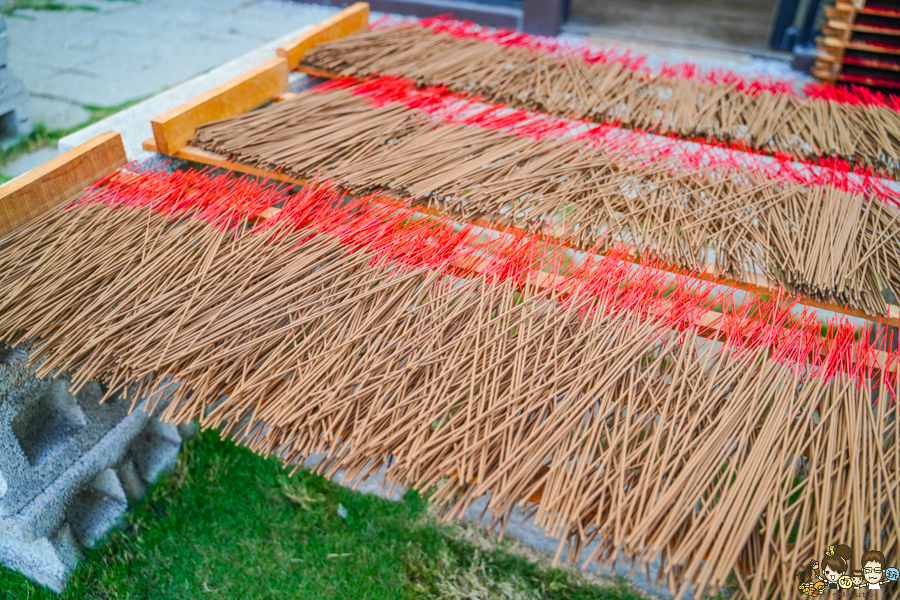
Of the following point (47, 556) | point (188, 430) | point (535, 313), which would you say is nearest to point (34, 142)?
point (188, 430)

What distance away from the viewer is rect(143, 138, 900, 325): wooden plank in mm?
1412

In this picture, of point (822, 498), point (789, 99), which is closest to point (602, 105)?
point (789, 99)

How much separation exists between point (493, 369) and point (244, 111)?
1.46 metres

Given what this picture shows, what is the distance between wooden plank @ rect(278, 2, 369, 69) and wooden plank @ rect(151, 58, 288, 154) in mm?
189

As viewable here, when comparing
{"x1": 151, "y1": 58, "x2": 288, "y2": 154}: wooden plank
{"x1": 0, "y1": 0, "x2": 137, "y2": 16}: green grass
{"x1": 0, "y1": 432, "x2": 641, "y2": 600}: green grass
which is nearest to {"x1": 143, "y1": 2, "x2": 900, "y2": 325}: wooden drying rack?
{"x1": 151, "y1": 58, "x2": 288, "y2": 154}: wooden plank

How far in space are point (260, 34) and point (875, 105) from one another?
12.7ft

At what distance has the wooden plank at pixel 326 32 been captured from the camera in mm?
2441

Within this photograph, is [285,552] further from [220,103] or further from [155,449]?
[220,103]

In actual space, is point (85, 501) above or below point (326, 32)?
below

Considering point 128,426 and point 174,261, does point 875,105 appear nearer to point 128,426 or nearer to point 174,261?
point 174,261

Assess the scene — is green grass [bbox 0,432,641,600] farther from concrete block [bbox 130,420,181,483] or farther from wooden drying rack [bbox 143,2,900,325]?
wooden drying rack [bbox 143,2,900,325]

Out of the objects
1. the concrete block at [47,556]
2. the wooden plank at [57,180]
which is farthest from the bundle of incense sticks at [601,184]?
the concrete block at [47,556]

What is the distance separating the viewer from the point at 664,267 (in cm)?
151

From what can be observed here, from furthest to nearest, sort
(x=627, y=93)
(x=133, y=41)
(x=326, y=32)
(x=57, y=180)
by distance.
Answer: (x=133, y=41), (x=326, y=32), (x=627, y=93), (x=57, y=180)
